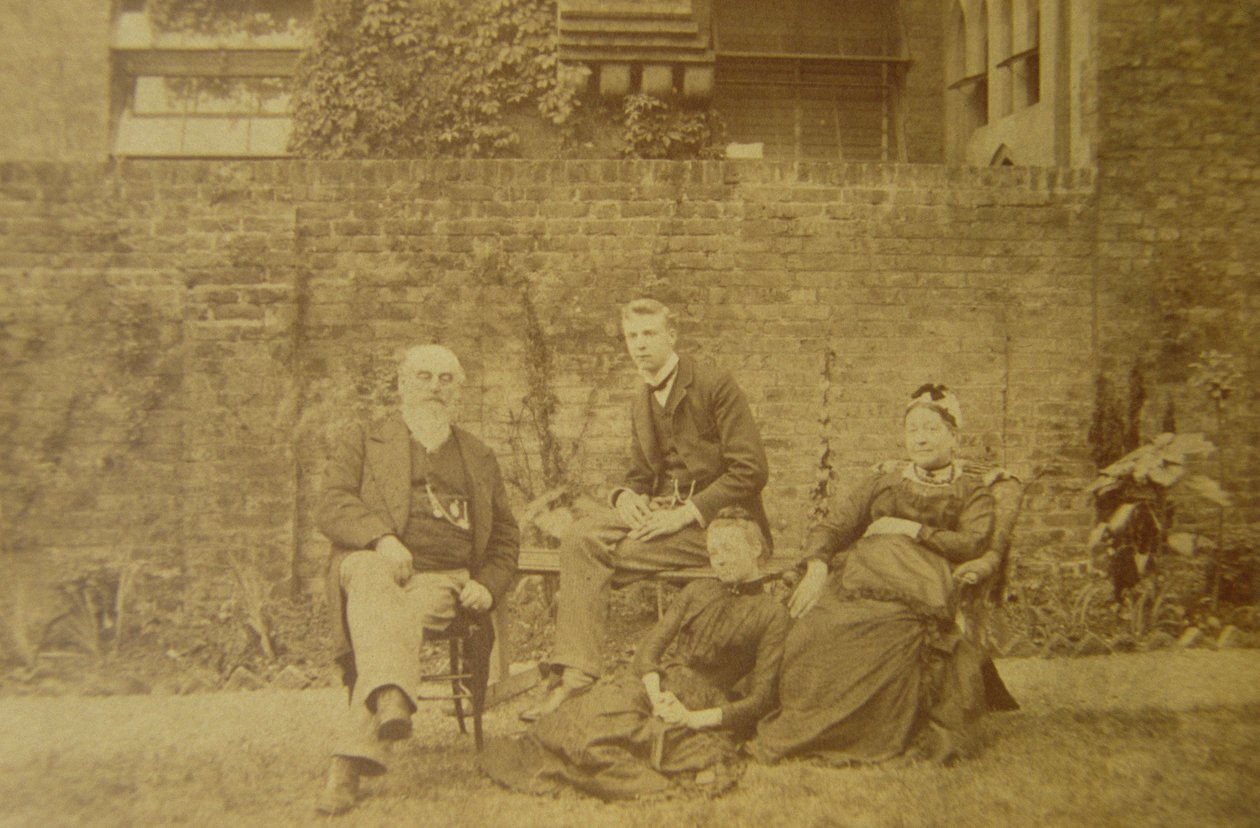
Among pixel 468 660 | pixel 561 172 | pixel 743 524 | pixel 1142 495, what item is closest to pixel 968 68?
pixel 1142 495

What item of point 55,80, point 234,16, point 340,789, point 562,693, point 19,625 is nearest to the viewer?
point 340,789

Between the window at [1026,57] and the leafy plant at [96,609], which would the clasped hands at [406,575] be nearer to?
the leafy plant at [96,609]

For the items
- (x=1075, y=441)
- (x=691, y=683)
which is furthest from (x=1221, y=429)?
(x=691, y=683)

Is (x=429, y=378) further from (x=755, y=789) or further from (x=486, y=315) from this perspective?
(x=755, y=789)

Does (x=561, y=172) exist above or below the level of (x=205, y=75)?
below

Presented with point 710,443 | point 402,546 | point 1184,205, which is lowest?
point 402,546

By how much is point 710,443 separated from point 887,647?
941mm

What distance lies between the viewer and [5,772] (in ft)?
10.4

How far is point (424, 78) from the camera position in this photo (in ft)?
16.8

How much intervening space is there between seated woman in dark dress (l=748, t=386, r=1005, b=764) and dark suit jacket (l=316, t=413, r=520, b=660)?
1.09 meters

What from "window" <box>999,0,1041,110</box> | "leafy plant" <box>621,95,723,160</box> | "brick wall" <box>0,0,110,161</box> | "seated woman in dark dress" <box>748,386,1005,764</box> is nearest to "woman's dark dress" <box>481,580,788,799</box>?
"seated woman in dark dress" <box>748,386,1005,764</box>

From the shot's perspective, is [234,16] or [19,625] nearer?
[19,625]

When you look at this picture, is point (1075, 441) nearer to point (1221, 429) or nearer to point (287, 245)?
point (1221, 429)

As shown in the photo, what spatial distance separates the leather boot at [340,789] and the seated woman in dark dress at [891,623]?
1.32 metres
